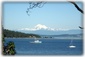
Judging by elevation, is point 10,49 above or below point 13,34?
below

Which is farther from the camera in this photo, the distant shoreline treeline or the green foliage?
the green foliage

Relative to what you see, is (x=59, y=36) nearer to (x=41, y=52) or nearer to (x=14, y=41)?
(x=41, y=52)

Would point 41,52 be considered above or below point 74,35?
below

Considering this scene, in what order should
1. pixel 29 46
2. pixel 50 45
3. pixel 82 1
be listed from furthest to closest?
1. pixel 50 45
2. pixel 29 46
3. pixel 82 1

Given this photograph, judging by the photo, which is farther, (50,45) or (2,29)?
(50,45)

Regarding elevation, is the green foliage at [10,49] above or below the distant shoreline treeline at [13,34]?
below

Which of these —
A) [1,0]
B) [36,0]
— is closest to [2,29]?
[1,0]

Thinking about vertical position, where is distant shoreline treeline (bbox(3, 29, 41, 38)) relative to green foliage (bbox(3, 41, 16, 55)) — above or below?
above

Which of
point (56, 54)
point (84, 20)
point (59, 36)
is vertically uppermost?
point (84, 20)

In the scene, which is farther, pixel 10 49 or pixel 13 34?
pixel 10 49

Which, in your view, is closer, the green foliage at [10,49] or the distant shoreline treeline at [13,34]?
the distant shoreline treeline at [13,34]

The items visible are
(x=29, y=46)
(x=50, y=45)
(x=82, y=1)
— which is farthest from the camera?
(x=50, y=45)
